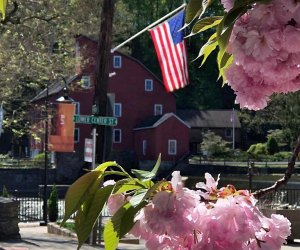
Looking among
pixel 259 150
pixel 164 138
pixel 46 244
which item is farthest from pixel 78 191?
pixel 259 150

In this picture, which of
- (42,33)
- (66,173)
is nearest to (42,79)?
Answer: (42,33)

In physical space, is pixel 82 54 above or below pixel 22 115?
above

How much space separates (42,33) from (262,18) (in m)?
21.4

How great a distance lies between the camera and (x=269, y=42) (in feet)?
5.40

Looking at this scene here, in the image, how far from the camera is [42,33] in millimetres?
22438

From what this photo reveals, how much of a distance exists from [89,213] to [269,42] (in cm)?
70

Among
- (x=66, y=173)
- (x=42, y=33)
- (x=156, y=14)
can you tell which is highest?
(x=156, y=14)

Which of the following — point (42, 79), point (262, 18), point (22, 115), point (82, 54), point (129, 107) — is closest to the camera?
point (262, 18)

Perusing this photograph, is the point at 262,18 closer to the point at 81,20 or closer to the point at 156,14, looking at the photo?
the point at 81,20

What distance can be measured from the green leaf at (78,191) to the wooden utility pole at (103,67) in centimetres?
1478

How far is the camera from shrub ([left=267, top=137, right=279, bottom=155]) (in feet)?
227

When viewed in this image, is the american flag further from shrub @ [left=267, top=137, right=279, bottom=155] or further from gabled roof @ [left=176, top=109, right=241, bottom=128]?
gabled roof @ [left=176, top=109, right=241, bottom=128]

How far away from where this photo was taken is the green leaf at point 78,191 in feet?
6.11

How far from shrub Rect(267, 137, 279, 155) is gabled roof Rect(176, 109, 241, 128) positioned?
838cm
